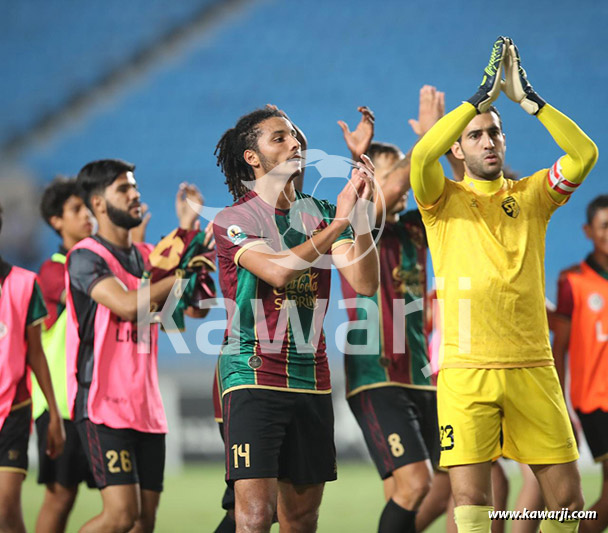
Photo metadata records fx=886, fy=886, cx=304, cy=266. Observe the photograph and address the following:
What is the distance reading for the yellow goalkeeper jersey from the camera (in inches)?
162

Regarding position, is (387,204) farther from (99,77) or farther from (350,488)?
(99,77)

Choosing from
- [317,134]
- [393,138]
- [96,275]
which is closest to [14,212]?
[317,134]

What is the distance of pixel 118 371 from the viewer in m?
5.20

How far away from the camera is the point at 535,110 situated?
4125mm

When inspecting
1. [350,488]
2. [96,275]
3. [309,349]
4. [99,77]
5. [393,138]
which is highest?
[99,77]

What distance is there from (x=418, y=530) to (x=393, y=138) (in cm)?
1000

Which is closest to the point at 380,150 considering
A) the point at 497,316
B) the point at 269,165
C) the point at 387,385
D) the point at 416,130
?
the point at 416,130

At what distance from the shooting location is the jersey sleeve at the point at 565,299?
636 cm

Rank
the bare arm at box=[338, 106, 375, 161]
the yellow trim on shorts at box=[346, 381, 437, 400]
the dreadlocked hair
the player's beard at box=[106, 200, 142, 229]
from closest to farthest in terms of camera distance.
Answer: the dreadlocked hair → the bare arm at box=[338, 106, 375, 161] → the yellow trim on shorts at box=[346, 381, 437, 400] → the player's beard at box=[106, 200, 142, 229]

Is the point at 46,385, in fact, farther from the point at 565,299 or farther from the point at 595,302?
the point at 595,302

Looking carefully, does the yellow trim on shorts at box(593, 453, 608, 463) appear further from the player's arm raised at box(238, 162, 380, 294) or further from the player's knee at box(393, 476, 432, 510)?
the player's arm raised at box(238, 162, 380, 294)

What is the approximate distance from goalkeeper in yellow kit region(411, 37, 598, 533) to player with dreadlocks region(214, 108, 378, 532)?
0.42 m

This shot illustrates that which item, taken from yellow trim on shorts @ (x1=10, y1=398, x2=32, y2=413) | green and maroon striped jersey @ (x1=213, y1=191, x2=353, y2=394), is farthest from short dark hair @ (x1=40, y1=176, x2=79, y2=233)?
green and maroon striped jersey @ (x1=213, y1=191, x2=353, y2=394)

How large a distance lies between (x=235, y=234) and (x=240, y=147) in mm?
590
